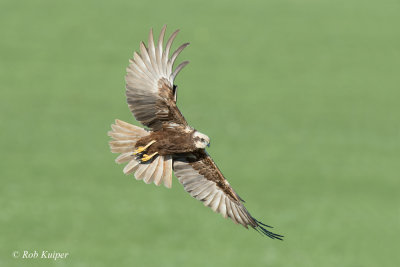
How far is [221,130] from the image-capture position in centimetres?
2973

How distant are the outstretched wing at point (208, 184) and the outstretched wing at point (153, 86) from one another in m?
0.44

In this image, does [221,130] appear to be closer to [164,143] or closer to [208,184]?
[208,184]

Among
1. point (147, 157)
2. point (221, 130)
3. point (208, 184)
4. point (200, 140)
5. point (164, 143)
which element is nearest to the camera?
point (200, 140)

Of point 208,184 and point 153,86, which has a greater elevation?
point 153,86

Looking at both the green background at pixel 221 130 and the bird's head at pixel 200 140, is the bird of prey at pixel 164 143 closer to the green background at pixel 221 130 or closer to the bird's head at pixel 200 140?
the bird's head at pixel 200 140

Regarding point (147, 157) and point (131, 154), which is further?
point (131, 154)

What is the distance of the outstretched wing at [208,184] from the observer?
7602 mm

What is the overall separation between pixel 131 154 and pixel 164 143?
0.43 meters

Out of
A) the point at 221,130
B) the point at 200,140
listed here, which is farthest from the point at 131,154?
the point at 221,130

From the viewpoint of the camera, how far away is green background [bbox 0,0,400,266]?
2241 centimetres

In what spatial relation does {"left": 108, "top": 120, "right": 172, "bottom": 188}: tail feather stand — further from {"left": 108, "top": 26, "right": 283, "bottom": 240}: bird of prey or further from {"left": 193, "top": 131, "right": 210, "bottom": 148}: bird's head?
{"left": 193, "top": 131, "right": 210, "bottom": 148}: bird's head

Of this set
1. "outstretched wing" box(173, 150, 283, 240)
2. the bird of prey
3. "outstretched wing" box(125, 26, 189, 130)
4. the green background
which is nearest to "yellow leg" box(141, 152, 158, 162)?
the bird of prey

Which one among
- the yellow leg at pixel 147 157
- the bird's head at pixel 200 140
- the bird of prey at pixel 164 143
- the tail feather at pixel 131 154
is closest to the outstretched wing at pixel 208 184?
the bird of prey at pixel 164 143

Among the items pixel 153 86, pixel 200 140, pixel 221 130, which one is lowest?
pixel 200 140
